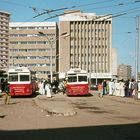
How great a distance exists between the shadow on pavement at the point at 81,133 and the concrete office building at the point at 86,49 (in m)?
133

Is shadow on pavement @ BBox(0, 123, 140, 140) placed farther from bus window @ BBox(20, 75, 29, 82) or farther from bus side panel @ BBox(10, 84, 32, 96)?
bus window @ BBox(20, 75, 29, 82)

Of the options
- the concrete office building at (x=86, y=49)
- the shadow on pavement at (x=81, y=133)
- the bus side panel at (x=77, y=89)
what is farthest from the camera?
the concrete office building at (x=86, y=49)

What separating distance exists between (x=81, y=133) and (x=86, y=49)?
461 ft

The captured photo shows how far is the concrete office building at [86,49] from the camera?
14788 centimetres

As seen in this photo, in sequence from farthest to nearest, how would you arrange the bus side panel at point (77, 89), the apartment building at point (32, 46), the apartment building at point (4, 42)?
the apartment building at point (4, 42)
the apartment building at point (32, 46)
the bus side panel at point (77, 89)

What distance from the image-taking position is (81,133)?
513 inches

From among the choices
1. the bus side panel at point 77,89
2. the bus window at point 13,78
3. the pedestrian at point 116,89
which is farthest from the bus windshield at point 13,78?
the pedestrian at point 116,89

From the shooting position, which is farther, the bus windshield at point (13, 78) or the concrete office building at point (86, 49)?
the concrete office building at point (86, 49)

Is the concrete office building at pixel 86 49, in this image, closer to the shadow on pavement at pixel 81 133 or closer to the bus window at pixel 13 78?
the bus window at pixel 13 78

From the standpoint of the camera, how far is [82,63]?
154875 millimetres

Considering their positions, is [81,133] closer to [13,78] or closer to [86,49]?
[13,78]

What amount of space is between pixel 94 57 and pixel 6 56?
46763 millimetres

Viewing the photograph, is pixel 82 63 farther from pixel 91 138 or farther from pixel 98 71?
pixel 91 138

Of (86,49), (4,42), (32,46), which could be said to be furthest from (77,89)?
(4,42)
